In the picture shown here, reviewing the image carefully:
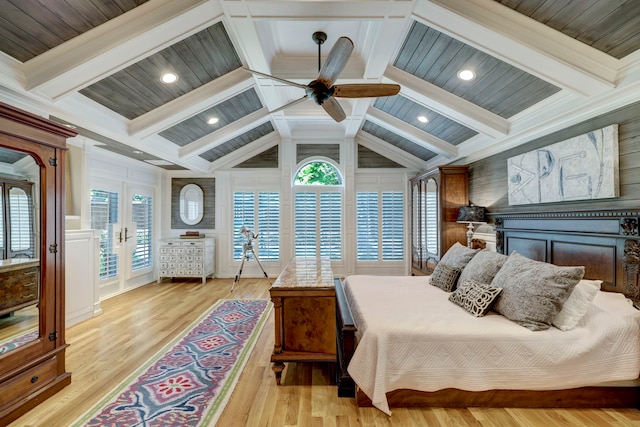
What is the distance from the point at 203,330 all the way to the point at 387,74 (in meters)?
3.77

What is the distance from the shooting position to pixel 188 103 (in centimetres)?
379

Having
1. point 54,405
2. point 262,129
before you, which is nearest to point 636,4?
point 54,405

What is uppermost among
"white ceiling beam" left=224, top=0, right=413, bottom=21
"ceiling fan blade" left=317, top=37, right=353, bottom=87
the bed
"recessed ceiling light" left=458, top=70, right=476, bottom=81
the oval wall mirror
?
"white ceiling beam" left=224, top=0, right=413, bottom=21

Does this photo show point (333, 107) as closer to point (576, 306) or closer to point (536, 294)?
point (536, 294)

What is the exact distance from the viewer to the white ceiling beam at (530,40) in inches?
91.1

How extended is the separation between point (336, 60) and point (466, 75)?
1.78 m

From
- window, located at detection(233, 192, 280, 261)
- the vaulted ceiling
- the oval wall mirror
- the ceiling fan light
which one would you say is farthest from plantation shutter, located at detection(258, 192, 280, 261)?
the ceiling fan light

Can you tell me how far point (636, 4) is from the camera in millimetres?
1873

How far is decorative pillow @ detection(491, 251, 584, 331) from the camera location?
215cm

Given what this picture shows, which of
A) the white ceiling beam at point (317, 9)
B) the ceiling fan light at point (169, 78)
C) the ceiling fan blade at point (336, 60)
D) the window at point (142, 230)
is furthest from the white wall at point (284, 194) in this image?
the ceiling fan blade at point (336, 60)

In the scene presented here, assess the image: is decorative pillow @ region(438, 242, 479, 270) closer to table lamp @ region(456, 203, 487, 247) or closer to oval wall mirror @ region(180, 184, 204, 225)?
table lamp @ region(456, 203, 487, 247)

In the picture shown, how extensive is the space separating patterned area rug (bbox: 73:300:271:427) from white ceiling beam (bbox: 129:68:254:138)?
260cm

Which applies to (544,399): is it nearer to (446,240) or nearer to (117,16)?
(446,240)

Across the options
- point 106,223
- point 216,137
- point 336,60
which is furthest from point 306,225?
point 336,60
